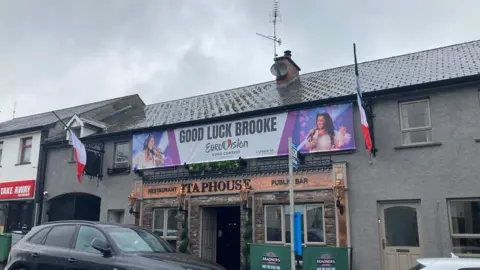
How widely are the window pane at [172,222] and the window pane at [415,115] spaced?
882 cm

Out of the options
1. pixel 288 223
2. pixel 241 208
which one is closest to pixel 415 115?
pixel 288 223

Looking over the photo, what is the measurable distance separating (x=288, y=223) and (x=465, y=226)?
5.15 m

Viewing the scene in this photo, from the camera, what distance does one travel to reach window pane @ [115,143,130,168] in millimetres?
18484

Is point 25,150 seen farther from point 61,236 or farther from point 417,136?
point 417,136

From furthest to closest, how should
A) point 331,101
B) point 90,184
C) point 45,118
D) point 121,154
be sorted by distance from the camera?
point 45,118 → point 90,184 → point 121,154 → point 331,101

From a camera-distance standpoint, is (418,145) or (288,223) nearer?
(418,145)

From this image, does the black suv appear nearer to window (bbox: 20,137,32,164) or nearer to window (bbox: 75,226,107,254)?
window (bbox: 75,226,107,254)

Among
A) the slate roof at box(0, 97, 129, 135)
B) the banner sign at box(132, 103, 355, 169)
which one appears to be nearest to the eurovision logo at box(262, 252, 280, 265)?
the banner sign at box(132, 103, 355, 169)

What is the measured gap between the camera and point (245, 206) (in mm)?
14797

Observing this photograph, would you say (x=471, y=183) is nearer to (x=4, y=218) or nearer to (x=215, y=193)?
(x=215, y=193)

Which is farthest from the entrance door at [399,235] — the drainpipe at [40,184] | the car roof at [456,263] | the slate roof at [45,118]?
the slate roof at [45,118]

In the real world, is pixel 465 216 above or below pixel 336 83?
below

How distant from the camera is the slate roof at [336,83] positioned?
13742 millimetres

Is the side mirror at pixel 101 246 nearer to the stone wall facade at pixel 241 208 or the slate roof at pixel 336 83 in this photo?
the stone wall facade at pixel 241 208
